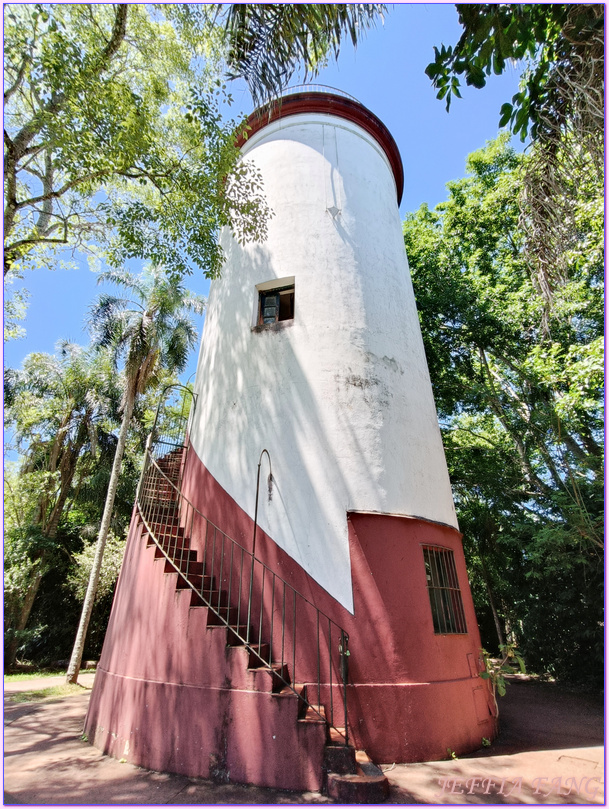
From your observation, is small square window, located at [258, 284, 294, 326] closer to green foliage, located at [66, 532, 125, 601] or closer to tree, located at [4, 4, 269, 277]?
tree, located at [4, 4, 269, 277]

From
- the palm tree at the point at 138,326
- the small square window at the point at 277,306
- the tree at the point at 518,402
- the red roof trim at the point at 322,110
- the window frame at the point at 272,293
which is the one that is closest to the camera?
the window frame at the point at 272,293

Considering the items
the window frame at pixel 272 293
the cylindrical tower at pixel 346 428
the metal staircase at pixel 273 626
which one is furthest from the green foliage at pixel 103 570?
the window frame at pixel 272 293

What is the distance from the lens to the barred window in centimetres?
645

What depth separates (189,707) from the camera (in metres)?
5.20

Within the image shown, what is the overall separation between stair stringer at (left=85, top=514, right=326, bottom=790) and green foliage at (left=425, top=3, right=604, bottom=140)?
6.20m

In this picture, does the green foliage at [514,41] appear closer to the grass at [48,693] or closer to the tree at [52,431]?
the grass at [48,693]

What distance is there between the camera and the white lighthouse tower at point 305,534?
17.4 feet

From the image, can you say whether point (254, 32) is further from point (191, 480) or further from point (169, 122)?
point (191, 480)

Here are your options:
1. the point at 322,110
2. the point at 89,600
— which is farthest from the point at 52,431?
the point at 322,110

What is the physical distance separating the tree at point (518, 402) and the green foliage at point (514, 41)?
611 centimetres

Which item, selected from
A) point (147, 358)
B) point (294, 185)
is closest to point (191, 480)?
point (294, 185)

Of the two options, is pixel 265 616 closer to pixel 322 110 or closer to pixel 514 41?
pixel 514 41

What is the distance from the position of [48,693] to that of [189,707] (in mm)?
8439

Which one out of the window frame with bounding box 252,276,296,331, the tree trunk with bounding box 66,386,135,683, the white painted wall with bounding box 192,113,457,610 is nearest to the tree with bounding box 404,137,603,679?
the white painted wall with bounding box 192,113,457,610
